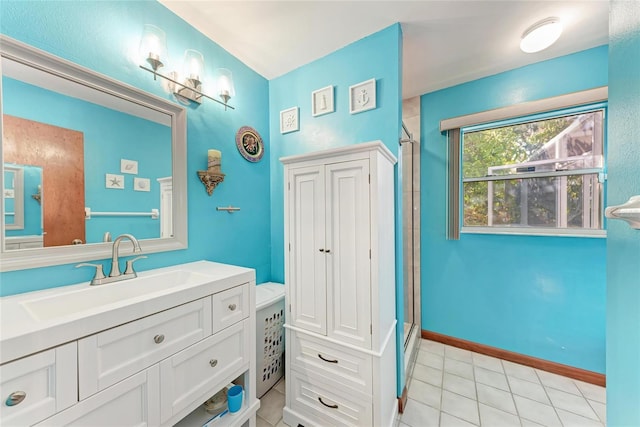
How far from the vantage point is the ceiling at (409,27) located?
1.45 metres

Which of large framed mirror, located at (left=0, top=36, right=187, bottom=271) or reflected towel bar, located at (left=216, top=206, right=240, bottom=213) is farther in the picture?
reflected towel bar, located at (left=216, top=206, right=240, bottom=213)

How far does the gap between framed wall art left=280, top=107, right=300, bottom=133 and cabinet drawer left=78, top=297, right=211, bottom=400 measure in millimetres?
1548

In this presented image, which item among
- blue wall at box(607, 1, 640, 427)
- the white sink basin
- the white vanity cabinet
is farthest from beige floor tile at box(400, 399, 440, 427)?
the white sink basin

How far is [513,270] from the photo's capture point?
2.05 metres

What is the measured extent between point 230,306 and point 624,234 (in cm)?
144

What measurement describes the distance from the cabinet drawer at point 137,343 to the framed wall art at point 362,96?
1.59 metres

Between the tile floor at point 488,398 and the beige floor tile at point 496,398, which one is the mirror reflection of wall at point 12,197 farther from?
the beige floor tile at point 496,398

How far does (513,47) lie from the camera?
5.84 ft

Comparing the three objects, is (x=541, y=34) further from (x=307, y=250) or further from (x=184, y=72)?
(x=184, y=72)

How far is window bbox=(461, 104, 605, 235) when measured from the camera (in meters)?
1.82

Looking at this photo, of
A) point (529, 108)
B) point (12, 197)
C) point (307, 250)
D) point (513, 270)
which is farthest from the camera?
point (513, 270)

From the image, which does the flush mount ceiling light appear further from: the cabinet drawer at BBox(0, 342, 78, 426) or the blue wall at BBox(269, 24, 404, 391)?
the cabinet drawer at BBox(0, 342, 78, 426)

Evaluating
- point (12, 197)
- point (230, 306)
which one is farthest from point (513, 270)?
point (12, 197)

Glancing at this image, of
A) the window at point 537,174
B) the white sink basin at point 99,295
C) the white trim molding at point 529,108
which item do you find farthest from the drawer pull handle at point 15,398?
the white trim molding at point 529,108
